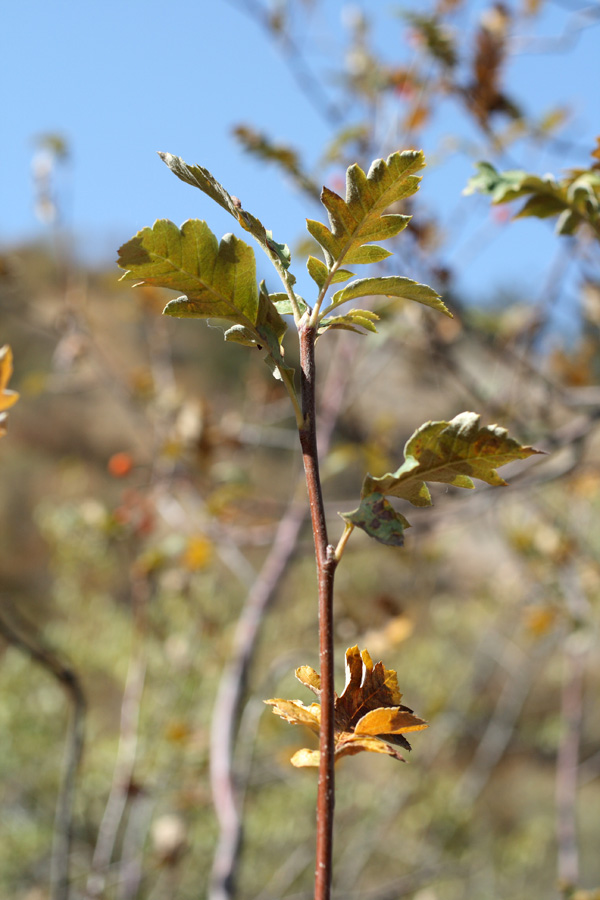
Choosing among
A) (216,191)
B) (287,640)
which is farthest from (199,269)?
(287,640)

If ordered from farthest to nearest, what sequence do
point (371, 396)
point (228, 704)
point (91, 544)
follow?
point (371, 396), point (91, 544), point (228, 704)

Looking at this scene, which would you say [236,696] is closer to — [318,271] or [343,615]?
[343,615]

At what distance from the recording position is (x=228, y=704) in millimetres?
1127

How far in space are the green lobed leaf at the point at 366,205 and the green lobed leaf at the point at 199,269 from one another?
37 mm

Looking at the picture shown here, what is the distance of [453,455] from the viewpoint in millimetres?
288

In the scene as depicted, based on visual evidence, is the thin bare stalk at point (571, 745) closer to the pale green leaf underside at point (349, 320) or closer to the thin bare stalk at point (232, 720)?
the thin bare stalk at point (232, 720)

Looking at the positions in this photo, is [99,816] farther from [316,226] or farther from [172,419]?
[316,226]

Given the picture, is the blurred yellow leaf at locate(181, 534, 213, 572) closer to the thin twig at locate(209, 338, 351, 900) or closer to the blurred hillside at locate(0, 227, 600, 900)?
the blurred hillside at locate(0, 227, 600, 900)

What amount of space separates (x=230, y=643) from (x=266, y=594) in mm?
728

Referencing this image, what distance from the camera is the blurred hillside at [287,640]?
132 cm

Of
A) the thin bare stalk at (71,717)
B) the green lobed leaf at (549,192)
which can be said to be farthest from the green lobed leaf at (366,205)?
the thin bare stalk at (71,717)

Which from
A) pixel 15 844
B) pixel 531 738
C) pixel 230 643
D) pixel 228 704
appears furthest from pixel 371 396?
pixel 228 704

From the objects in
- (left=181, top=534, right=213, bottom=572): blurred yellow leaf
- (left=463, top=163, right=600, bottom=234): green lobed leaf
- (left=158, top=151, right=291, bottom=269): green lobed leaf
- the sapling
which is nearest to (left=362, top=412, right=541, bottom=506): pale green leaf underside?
the sapling

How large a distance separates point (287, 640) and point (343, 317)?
2486mm
